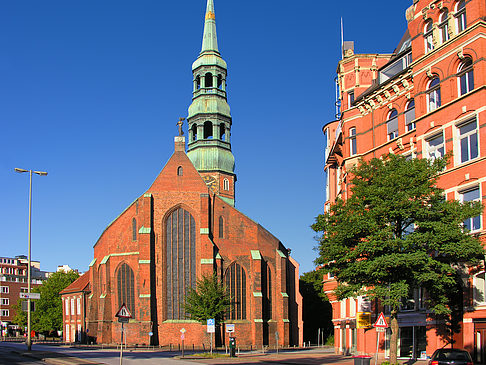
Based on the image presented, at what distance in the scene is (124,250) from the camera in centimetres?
6475

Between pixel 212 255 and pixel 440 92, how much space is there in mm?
35882

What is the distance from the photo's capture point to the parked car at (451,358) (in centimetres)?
2112

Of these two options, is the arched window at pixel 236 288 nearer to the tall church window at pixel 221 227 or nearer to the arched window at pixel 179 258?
the tall church window at pixel 221 227

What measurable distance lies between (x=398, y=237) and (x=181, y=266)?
130 ft

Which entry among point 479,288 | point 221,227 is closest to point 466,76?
point 479,288

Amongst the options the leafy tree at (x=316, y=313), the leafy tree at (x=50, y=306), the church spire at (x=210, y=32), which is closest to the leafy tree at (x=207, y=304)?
the leafy tree at (x=316, y=313)

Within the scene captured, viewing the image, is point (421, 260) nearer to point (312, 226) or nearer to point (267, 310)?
point (312, 226)

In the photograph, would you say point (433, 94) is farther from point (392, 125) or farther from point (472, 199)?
point (472, 199)

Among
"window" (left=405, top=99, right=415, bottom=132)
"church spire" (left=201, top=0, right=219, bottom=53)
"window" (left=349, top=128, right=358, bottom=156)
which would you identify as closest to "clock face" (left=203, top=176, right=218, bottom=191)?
"church spire" (left=201, top=0, right=219, bottom=53)

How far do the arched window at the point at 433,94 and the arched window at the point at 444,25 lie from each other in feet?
6.43

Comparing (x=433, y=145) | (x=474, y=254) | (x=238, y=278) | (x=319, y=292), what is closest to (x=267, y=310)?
(x=238, y=278)

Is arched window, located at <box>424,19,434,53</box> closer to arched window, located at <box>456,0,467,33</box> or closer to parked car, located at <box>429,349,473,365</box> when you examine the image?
arched window, located at <box>456,0,467,33</box>

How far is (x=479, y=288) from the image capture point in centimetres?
2612

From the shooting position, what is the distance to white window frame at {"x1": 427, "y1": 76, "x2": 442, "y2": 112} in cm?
3026
